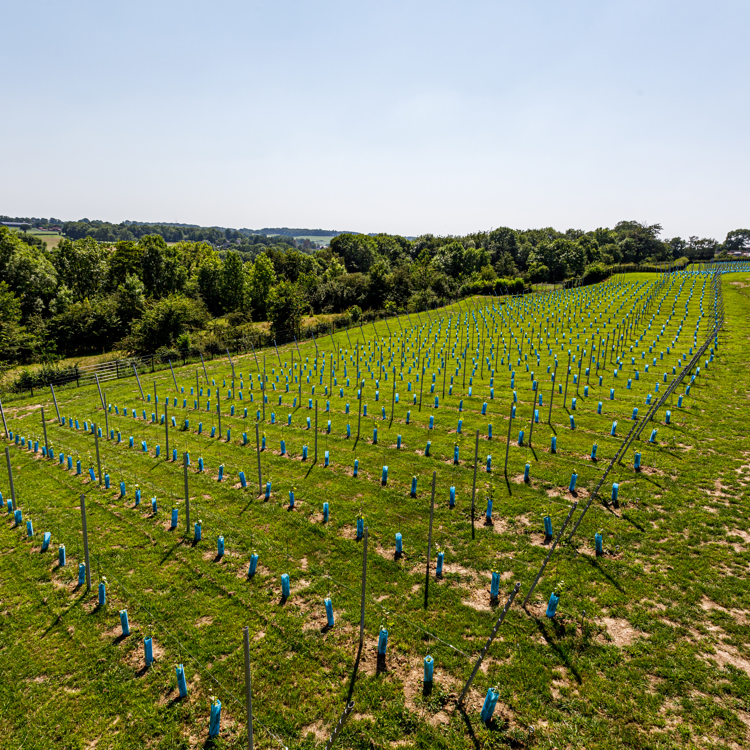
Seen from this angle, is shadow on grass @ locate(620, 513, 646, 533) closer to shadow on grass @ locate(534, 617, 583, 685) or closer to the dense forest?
shadow on grass @ locate(534, 617, 583, 685)

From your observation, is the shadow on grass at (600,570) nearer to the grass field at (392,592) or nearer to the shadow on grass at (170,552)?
the grass field at (392,592)

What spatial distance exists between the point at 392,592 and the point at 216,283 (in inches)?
2674

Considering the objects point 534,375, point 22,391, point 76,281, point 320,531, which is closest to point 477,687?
point 320,531

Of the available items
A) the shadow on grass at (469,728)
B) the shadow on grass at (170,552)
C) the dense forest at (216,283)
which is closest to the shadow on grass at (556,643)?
the shadow on grass at (469,728)

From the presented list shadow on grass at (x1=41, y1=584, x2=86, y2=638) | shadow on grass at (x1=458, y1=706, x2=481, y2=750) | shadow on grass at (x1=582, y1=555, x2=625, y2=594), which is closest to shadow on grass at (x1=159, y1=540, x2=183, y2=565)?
shadow on grass at (x1=41, y1=584, x2=86, y2=638)

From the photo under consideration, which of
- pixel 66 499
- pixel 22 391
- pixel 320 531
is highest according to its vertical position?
pixel 320 531

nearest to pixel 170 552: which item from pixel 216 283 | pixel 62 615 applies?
pixel 62 615

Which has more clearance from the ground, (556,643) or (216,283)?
(216,283)

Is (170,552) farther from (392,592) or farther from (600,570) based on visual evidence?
(600,570)

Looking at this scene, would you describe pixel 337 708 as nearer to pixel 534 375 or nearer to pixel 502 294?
pixel 534 375

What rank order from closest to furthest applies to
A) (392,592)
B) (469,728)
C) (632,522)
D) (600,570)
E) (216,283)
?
(469,728) → (392,592) → (600,570) → (632,522) → (216,283)

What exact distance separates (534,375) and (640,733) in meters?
21.2

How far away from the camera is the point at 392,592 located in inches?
347

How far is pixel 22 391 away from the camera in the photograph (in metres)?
31.3
